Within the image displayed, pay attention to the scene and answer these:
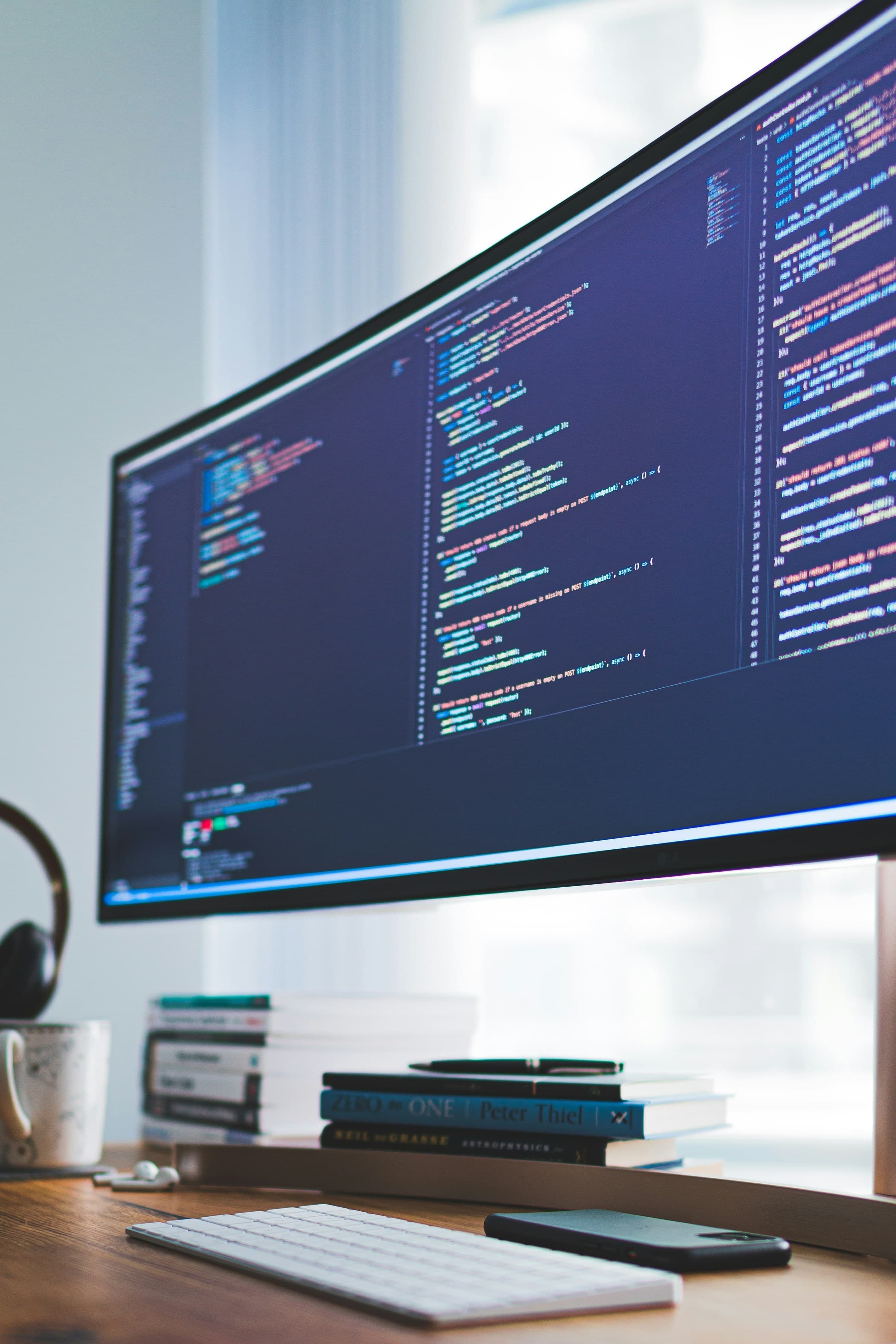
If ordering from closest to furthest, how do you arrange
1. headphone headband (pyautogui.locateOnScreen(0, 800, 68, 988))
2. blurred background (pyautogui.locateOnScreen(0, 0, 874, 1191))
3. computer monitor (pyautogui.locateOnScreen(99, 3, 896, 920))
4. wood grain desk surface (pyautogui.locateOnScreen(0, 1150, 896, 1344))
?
wood grain desk surface (pyautogui.locateOnScreen(0, 1150, 896, 1344)) < computer monitor (pyautogui.locateOnScreen(99, 3, 896, 920)) < headphone headband (pyautogui.locateOnScreen(0, 800, 68, 988)) < blurred background (pyautogui.locateOnScreen(0, 0, 874, 1191))

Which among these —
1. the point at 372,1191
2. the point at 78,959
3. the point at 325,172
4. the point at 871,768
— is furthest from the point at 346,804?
the point at 325,172

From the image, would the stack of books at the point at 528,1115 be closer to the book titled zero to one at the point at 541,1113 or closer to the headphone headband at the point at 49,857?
the book titled zero to one at the point at 541,1113

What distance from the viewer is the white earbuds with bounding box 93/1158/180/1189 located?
0.91m

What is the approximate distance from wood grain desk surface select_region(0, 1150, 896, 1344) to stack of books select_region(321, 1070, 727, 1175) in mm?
98

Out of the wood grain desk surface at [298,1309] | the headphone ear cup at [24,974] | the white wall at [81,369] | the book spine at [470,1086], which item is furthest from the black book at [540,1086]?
the white wall at [81,369]

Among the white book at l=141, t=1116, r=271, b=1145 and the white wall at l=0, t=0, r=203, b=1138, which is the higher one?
the white wall at l=0, t=0, r=203, b=1138

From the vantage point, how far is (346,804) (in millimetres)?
1018

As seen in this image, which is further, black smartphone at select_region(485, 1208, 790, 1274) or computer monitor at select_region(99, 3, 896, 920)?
computer monitor at select_region(99, 3, 896, 920)

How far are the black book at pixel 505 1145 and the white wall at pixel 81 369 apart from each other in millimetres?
893

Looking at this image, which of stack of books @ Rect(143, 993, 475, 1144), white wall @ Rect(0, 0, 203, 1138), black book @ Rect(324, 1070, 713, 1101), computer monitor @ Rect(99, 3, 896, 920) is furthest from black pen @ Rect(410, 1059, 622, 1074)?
white wall @ Rect(0, 0, 203, 1138)

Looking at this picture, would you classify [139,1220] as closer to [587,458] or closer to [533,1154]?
[533,1154]

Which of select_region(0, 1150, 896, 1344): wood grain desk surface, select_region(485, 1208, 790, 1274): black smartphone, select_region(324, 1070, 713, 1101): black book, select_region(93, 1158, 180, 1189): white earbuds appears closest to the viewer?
select_region(0, 1150, 896, 1344): wood grain desk surface

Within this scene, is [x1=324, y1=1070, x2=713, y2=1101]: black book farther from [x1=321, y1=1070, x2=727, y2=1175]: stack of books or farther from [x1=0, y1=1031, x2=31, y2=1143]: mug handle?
[x1=0, y1=1031, x2=31, y2=1143]: mug handle

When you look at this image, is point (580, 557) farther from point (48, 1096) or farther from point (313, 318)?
point (313, 318)
